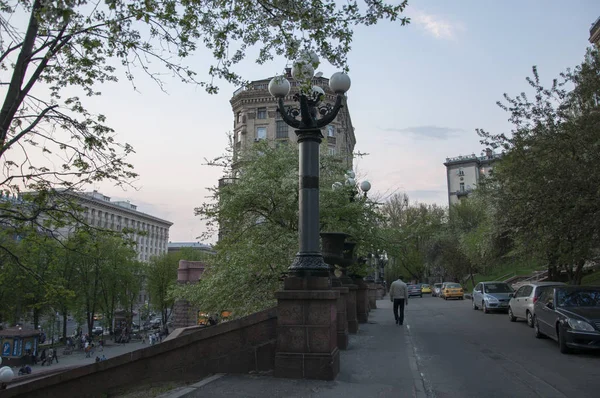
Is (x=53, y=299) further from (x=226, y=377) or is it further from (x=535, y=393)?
(x=535, y=393)

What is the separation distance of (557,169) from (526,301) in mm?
4676

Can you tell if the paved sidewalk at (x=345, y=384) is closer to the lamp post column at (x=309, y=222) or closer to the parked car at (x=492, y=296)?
the lamp post column at (x=309, y=222)

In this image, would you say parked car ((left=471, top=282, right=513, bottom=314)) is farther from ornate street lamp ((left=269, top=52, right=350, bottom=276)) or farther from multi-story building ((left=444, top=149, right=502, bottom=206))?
multi-story building ((left=444, top=149, right=502, bottom=206))

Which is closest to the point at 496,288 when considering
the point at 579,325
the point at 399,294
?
the point at 399,294

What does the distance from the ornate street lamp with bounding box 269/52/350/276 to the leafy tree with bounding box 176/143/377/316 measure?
6137 millimetres

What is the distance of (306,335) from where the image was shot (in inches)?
263

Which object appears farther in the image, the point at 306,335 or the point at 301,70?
the point at 301,70

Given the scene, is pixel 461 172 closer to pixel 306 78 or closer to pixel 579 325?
pixel 579 325

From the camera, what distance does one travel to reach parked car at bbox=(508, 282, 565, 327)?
14.2 m

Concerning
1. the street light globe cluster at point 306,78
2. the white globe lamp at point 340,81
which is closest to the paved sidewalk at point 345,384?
the street light globe cluster at point 306,78

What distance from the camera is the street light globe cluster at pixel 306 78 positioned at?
6.97 m

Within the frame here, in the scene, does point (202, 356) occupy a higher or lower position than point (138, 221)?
lower

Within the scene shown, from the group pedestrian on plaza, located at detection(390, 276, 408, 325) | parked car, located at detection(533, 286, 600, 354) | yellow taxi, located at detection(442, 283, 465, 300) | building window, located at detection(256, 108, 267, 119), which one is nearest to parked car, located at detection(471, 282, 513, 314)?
pedestrian on plaza, located at detection(390, 276, 408, 325)

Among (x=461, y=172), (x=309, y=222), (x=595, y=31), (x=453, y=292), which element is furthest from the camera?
(x=461, y=172)
